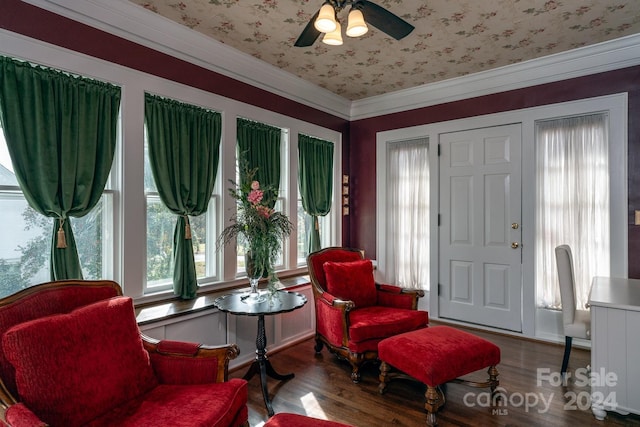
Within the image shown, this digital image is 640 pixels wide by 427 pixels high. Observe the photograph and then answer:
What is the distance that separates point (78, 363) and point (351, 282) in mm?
2239

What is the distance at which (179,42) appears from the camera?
2980mm

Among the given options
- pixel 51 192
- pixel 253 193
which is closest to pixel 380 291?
pixel 253 193

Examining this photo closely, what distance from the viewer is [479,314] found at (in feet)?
13.5

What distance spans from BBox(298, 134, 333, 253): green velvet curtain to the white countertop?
108 inches

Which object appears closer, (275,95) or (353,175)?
(275,95)

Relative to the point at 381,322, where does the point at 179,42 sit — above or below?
above

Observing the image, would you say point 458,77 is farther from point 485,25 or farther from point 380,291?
point 380,291

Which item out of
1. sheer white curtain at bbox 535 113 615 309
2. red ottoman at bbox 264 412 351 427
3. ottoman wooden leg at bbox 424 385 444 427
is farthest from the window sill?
sheer white curtain at bbox 535 113 615 309

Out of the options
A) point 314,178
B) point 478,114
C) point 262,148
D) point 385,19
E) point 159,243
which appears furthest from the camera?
point 314,178

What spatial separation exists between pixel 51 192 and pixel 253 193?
1.26 meters

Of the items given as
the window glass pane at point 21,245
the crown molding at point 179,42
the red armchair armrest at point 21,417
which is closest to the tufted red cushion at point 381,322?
the red armchair armrest at point 21,417

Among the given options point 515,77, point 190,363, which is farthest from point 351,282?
point 515,77

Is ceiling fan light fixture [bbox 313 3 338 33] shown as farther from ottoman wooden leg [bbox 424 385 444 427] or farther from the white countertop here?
the white countertop

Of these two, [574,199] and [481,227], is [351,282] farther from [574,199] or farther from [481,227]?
[574,199]
